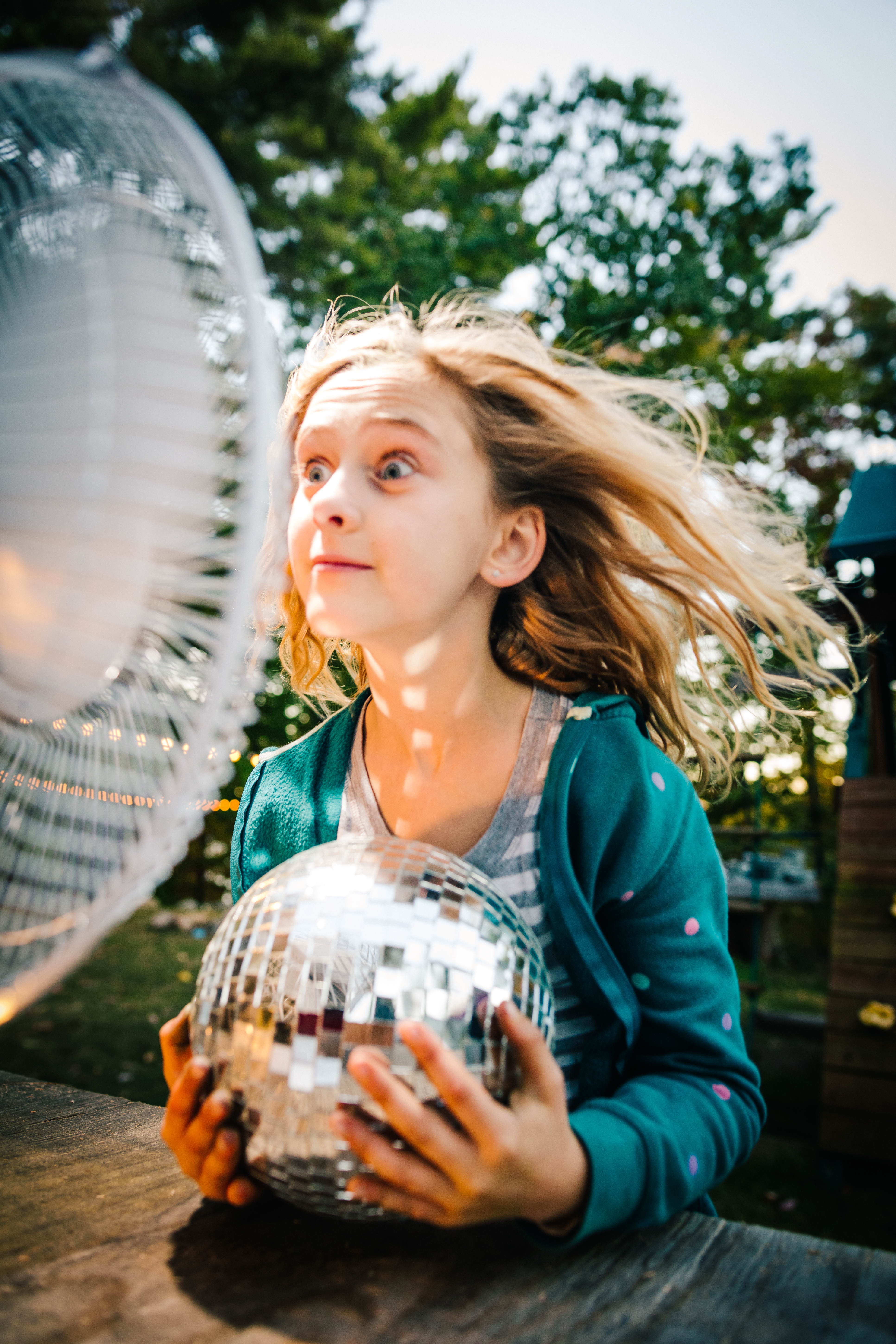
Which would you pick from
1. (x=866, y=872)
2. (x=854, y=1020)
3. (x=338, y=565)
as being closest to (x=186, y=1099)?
(x=338, y=565)

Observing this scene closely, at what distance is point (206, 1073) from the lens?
1.05m

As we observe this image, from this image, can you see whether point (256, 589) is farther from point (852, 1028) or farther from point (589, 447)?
point (852, 1028)

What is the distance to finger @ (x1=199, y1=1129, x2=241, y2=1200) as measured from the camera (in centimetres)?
102

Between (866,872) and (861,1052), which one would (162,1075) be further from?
(866,872)

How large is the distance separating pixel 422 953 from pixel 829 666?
3599 mm

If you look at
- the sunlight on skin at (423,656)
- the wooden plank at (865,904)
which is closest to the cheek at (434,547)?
the sunlight on skin at (423,656)

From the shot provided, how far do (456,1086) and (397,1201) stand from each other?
5.8 inches

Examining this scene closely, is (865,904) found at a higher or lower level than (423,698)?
lower

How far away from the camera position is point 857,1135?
14.8 feet

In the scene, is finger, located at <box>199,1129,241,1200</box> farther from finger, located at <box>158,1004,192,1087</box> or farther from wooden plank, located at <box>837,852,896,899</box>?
wooden plank, located at <box>837,852,896,899</box>

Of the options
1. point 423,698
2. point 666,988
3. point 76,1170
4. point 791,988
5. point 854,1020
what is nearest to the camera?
point 76,1170

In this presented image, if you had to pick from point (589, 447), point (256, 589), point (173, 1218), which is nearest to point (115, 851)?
point (256, 589)

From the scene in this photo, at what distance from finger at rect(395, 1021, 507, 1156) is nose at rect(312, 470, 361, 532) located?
80 cm

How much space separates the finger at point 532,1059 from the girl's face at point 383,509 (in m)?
0.69
